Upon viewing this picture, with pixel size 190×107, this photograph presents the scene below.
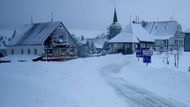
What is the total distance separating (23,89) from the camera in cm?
1262

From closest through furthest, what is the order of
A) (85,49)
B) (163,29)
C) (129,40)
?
(129,40) < (85,49) < (163,29)

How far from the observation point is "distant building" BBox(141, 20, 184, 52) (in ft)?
253

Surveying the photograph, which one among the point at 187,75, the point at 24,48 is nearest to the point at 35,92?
the point at 187,75

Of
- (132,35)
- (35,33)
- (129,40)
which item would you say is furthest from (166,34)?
(35,33)

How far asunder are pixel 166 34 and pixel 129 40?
77.4 feet

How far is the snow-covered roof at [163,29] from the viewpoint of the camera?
77.9m

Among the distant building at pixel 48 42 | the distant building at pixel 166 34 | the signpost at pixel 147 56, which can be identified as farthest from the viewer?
the distant building at pixel 166 34

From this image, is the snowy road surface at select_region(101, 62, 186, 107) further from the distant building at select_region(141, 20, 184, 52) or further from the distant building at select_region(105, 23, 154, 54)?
the distant building at select_region(141, 20, 184, 52)

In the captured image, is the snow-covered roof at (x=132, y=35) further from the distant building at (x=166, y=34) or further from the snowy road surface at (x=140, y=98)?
the snowy road surface at (x=140, y=98)

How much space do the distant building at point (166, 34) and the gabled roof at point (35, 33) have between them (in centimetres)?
3571

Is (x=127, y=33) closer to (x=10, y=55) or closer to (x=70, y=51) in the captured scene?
(x=70, y=51)

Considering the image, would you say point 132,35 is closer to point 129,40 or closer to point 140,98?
point 129,40

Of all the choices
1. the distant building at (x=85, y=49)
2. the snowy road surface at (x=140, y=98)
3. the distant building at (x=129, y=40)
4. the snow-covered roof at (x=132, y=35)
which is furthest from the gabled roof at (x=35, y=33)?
the snowy road surface at (x=140, y=98)

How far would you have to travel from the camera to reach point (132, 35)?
60.3m
